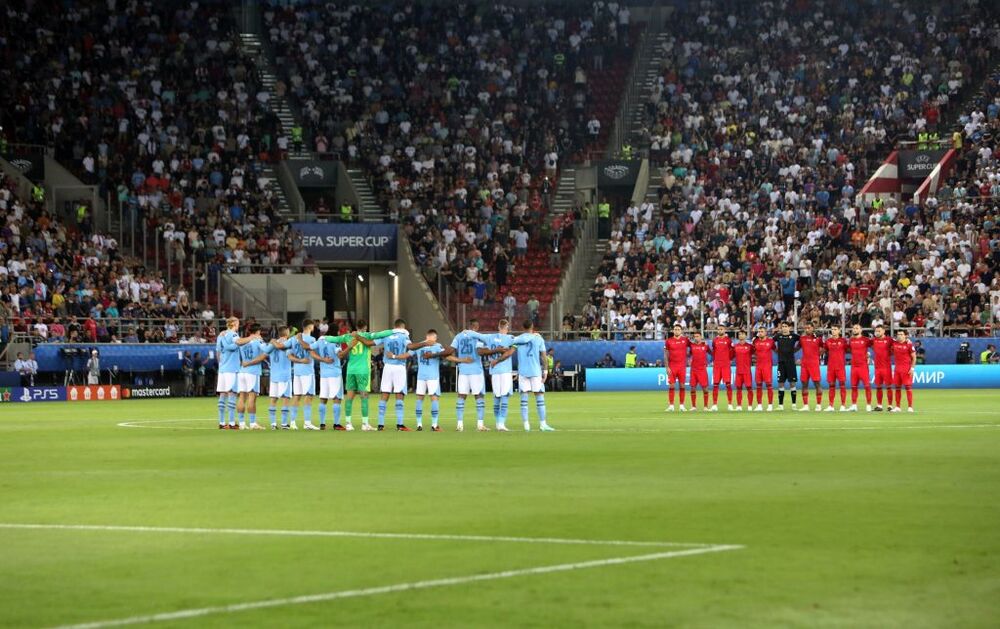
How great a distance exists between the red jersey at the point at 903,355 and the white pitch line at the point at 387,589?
Result: 25.9 m

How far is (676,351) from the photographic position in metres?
38.8

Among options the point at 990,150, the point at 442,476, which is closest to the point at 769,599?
the point at 442,476

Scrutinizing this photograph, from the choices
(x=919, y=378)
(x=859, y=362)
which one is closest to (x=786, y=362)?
(x=859, y=362)

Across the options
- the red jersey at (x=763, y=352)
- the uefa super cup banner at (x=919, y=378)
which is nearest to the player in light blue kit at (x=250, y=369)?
the red jersey at (x=763, y=352)

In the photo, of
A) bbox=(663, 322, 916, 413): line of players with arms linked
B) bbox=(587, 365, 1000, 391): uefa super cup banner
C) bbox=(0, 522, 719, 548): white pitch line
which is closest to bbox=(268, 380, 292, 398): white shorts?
bbox=(663, 322, 916, 413): line of players with arms linked

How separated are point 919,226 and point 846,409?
21.1 meters

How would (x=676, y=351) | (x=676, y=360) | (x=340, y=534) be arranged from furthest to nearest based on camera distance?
(x=676, y=351) → (x=676, y=360) → (x=340, y=534)

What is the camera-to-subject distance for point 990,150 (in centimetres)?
5978

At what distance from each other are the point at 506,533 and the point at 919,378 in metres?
43.2

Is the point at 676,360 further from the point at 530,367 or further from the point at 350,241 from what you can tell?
the point at 350,241

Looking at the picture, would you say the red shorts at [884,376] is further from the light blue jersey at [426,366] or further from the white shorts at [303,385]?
the white shorts at [303,385]

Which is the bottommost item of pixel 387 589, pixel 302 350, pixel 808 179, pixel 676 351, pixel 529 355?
pixel 387 589

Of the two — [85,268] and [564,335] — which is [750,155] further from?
[85,268]

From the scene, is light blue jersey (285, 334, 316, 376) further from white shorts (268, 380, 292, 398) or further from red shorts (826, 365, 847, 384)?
red shorts (826, 365, 847, 384)
